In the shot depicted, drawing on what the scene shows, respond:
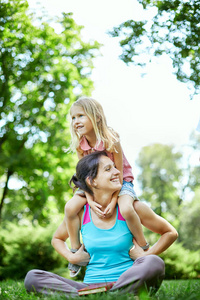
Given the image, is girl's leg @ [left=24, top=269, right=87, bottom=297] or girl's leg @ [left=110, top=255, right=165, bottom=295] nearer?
girl's leg @ [left=110, top=255, right=165, bottom=295]

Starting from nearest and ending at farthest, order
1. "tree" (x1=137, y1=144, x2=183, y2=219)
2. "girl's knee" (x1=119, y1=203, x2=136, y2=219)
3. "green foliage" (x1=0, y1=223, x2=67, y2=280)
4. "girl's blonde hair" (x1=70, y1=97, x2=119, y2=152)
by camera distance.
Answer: "girl's knee" (x1=119, y1=203, x2=136, y2=219) < "girl's blonde hair" (x1=70, y1=97, x2=119, y2=152) < "green foliage" (x1=0, y1=223, x2=67, y2=280) < "tree" (x1=137, y1=144, x2=183, y2=219)

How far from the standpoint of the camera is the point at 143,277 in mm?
2855

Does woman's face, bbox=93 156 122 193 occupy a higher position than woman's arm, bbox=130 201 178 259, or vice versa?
woman's face, bbox=93 156 122 193

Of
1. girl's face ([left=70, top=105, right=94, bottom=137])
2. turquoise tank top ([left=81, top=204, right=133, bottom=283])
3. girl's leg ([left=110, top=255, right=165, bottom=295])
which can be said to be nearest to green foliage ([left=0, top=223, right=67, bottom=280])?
girl's face ([left=70, top=105, right=94, bottom=137])

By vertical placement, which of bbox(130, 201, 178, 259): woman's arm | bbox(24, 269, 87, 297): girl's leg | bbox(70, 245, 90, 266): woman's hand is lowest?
bbox(24, 269, 87, 297): girl's leg

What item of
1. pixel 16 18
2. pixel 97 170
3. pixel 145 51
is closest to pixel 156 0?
pixel 145 51

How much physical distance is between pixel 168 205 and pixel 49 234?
56.8 ft

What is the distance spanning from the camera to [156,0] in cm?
448

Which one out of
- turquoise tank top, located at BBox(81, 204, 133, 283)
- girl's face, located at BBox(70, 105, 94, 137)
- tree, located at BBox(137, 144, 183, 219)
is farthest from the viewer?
tree, located at BBox(137, 144, 183, 219)

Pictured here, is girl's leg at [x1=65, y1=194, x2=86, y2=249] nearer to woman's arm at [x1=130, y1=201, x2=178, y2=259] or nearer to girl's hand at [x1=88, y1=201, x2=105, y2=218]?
girl's hand at [x1=88, y1=201, x2=105, y2=218]

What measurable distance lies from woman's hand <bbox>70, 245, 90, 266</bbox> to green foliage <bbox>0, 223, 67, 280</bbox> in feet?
20.0

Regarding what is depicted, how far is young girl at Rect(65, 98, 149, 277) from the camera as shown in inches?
141

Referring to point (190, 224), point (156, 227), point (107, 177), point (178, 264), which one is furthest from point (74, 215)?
point (190, 224)

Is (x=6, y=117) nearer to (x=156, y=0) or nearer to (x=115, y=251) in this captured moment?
(x=156, y=0)
